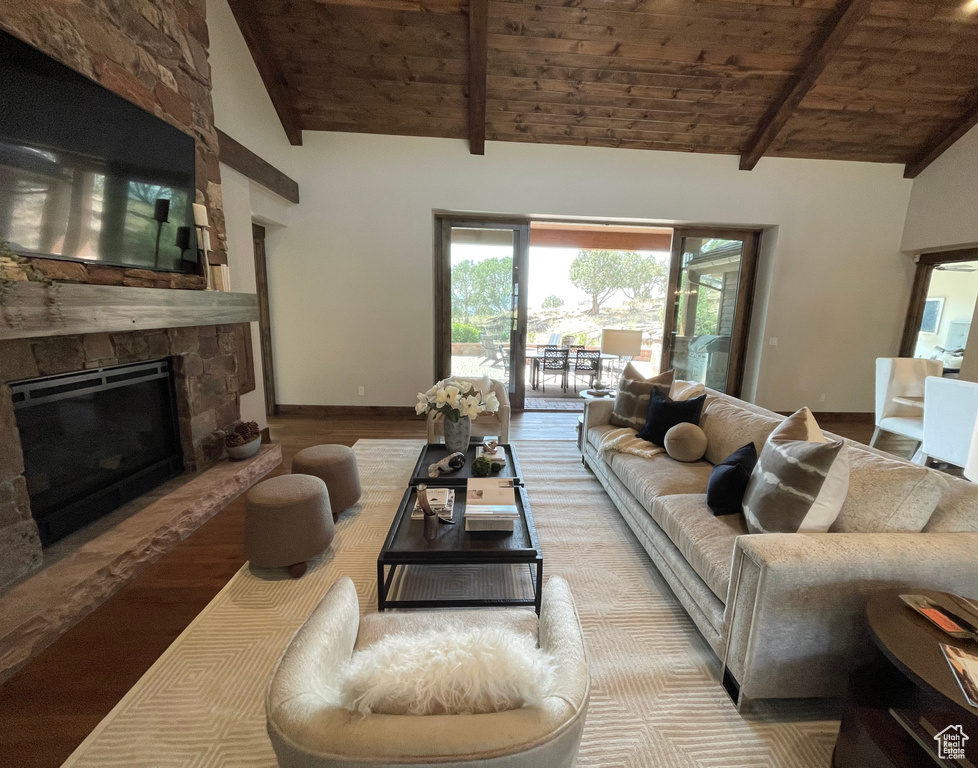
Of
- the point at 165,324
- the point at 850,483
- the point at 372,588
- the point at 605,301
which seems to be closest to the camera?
A: the point at 850,483

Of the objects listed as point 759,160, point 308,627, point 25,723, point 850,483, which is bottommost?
point 25,723

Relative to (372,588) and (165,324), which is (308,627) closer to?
(372,588)

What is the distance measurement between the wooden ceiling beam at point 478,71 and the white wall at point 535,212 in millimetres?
234

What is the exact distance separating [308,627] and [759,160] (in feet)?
19.4

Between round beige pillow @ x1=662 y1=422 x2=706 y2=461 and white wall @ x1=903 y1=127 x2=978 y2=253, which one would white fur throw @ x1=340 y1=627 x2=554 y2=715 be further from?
white wall @ x1=903 y1=127 x2=978 y2=253

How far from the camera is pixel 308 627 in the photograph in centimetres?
88

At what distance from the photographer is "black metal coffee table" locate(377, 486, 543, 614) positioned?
1.59 metres

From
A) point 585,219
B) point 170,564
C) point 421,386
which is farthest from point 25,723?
point 585,219

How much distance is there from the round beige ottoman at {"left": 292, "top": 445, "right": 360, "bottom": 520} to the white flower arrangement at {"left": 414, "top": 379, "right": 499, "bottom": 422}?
1.86 ft

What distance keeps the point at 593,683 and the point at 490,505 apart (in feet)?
2.51

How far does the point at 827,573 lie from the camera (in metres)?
1.19

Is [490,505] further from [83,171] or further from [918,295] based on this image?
[918,295]

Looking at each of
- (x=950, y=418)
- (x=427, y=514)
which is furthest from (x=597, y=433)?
(x=950, y=418)

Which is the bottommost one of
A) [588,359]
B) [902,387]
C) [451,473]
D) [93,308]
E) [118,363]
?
[451,473]
